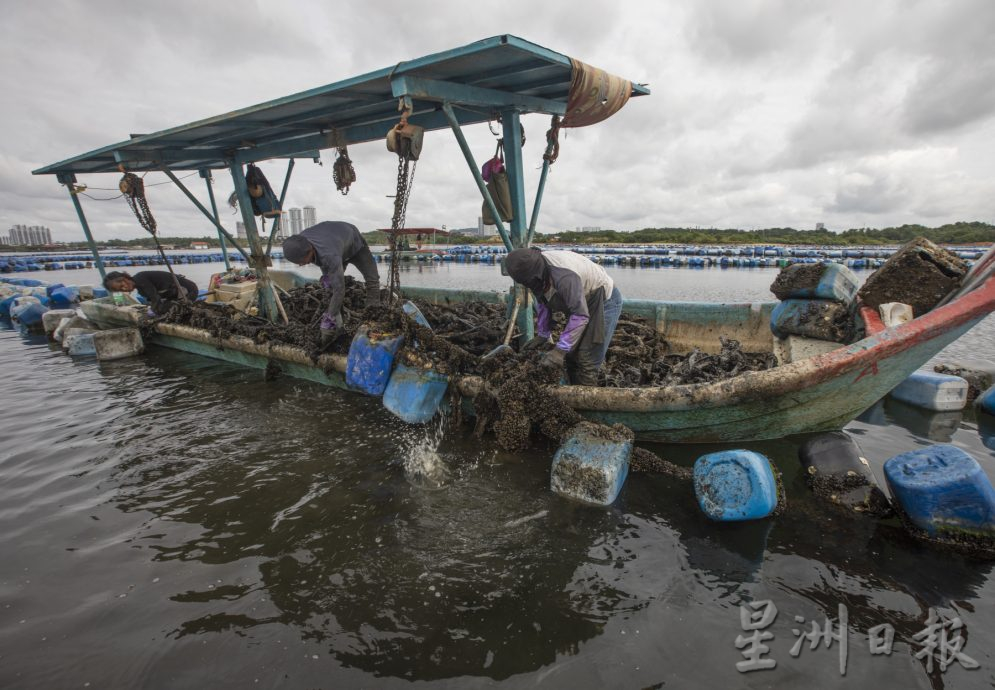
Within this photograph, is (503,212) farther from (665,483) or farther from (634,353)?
(665,483)

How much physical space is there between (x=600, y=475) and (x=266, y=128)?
6.81 meters

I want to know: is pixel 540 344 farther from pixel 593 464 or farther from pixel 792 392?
pixel 792 392

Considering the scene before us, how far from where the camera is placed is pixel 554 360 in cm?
411

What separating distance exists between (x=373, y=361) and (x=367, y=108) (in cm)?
361

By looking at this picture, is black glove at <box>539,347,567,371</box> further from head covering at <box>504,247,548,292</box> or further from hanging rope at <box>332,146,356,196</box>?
hanging rope at <box>332,146,356,196</box>

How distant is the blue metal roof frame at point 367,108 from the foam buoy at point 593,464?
3.41m

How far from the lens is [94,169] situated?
9.76 m

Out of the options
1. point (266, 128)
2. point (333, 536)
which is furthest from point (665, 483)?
point (266, 128)

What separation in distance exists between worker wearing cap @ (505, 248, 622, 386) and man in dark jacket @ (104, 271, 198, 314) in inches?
318

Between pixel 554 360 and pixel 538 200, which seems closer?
pixel 554 360

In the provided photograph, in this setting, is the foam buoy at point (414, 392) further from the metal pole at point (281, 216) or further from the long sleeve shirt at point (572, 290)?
the metal pole at point (281, 216)

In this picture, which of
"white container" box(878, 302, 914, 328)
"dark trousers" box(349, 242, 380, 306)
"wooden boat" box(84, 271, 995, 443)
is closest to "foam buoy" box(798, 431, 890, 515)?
"wooden boat" box(84, 271, 995, 443)

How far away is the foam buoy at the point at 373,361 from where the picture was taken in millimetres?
4832

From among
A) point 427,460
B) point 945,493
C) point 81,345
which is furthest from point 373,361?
point 81,345
